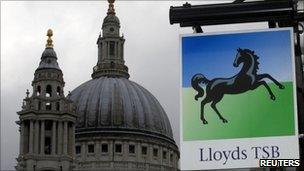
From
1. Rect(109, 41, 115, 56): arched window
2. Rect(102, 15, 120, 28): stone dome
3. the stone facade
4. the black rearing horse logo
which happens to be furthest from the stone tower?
the black rearing horse logo

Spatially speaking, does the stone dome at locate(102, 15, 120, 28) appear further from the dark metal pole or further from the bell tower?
the dark metal pole

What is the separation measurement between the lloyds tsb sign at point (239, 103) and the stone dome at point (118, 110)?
130 metres

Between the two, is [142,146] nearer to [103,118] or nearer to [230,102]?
[103,118]

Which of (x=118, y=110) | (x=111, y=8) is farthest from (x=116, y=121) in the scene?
(x=111, y=8)

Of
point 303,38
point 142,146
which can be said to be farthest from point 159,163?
point 303,38

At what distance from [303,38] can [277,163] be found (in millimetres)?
2122

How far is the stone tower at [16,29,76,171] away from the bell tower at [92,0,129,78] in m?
39.4

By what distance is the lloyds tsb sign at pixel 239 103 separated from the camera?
12523 millimetres

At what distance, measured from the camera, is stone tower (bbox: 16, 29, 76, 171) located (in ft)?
363

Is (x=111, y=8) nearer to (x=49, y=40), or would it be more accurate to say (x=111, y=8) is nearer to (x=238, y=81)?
(x=49, y=40)

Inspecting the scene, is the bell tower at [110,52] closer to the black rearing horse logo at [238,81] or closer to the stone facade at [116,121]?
the stone facade at [116,121]

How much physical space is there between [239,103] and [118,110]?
133m

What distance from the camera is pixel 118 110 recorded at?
5743 inches

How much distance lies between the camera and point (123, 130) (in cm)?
14400
